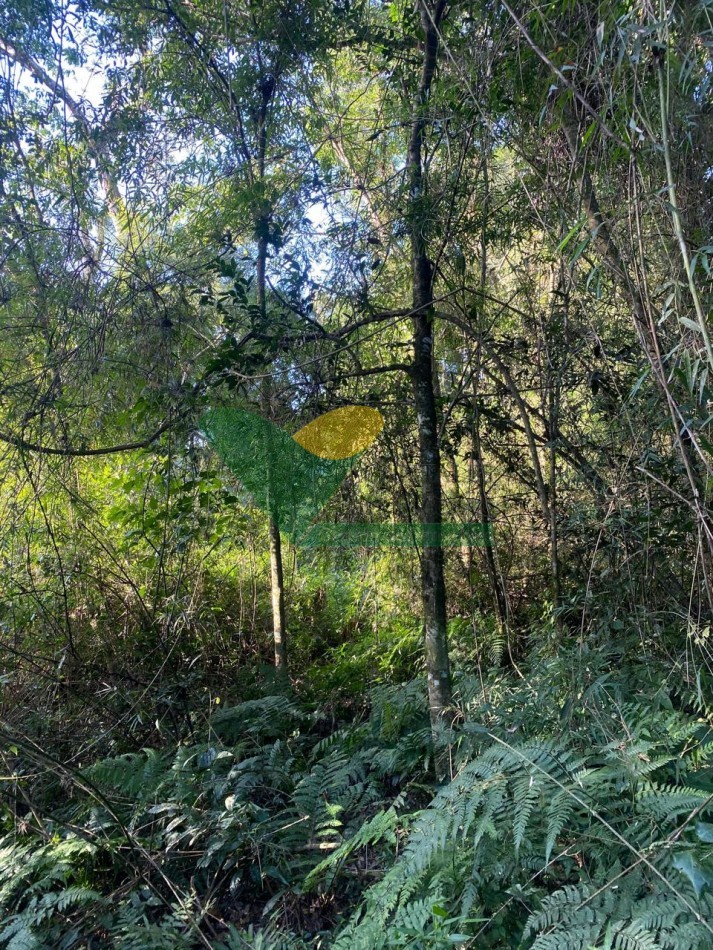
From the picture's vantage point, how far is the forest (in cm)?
221

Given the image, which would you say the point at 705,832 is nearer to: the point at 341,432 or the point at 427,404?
the point at 427,404

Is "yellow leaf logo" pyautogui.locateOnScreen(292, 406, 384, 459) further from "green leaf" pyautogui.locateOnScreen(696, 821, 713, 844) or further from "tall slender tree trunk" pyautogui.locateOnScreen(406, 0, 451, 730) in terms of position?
"green leaf" pyautogui.locateOnScreen(696, 821, 713, 844)

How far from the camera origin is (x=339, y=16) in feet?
11.3

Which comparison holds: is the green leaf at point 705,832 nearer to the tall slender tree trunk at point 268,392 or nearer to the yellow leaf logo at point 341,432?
the tall slender tree trunk at point 268,392

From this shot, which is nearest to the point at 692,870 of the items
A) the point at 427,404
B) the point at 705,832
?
the point at 705,832

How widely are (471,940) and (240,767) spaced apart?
1.49 m

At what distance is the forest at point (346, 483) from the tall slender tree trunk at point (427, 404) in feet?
0.08

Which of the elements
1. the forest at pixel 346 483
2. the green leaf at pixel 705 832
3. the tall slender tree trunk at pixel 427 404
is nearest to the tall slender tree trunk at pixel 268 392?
the forest at pixel 346 483

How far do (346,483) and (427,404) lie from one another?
90 centimetres

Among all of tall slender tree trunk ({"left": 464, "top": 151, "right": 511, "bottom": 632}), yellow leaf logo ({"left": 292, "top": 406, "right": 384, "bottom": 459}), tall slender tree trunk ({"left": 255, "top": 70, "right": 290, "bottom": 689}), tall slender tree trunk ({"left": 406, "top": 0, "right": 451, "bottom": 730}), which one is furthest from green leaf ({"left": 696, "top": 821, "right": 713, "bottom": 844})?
yellow leaf logo ({"left": 292, "top": 406, "right": 384, "bottom": 459})

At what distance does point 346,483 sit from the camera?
407 cm

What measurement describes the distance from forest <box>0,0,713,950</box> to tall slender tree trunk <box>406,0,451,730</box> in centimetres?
2

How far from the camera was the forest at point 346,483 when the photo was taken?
2.21 m

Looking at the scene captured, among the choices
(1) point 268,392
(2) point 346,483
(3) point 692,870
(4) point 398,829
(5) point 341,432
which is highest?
(1) point 268,392
